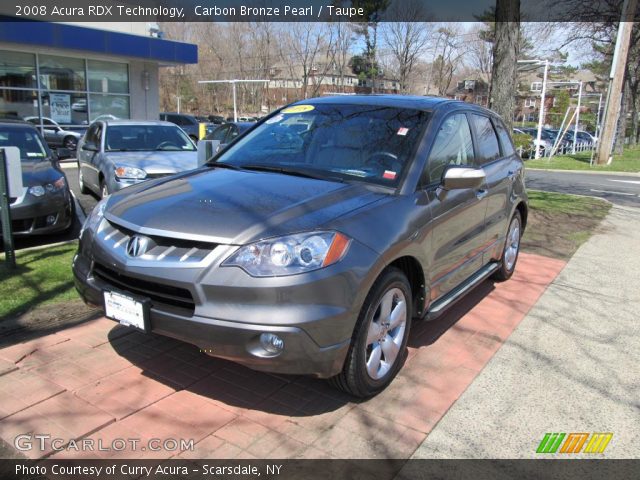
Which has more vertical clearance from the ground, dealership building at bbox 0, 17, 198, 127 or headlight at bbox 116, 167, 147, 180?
dealership building at bbox 0, 17, 198, 127

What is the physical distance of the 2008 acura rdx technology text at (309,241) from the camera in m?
2.65

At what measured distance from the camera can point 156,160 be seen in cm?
843

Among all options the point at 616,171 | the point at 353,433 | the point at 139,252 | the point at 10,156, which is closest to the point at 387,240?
the point at 353,433

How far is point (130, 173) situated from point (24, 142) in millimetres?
1482

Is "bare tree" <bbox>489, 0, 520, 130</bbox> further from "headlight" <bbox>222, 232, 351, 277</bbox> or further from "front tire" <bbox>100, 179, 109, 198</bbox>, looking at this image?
"headlight" <bbox>222, 232, 351, 277</bbox>

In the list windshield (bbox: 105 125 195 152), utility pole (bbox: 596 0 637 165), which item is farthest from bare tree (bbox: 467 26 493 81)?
windshield (bbox: 105 125 195 152)

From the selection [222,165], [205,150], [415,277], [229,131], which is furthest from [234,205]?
[229,131]

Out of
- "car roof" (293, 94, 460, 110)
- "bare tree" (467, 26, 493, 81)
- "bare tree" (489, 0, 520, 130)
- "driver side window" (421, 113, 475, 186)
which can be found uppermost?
"bare tree" (467, 26, 493, 81)

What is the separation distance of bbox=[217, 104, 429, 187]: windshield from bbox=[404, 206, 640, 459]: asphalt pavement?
155cm

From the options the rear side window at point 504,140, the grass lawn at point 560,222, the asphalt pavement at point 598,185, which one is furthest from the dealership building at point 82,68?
the rear side window at point 504,140

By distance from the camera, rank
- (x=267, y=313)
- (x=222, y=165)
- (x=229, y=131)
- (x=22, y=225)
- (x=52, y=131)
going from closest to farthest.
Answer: (x=267, y=313) → (x=222, y=165) → (x=22, y=225) → (x=229, y=131) → (x=52, y=131)

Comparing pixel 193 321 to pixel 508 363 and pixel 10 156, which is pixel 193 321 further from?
pixel 10 156

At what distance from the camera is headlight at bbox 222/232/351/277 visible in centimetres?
264

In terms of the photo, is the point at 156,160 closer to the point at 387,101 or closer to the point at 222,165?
the point at 222,165
